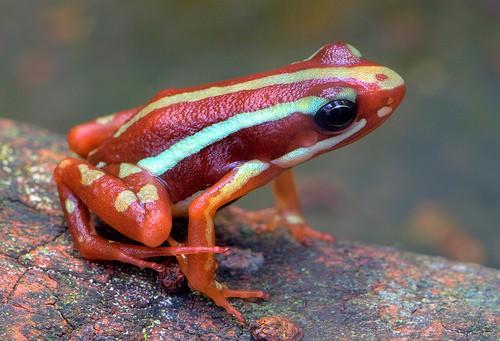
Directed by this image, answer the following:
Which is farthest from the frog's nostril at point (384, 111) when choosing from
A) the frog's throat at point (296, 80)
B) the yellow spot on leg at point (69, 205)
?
the yellow spot on leg at point (69, 205)

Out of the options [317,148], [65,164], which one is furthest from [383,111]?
[65,164]

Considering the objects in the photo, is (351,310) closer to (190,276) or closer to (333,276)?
(333,276)

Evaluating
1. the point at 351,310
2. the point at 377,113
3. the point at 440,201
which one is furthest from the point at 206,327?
the point at 440,201

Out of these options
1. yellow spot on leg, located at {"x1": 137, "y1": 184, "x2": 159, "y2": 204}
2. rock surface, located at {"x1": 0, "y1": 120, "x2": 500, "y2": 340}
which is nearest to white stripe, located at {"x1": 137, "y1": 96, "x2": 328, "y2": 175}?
yellow spot on leg, located at {"x1": 137, "y1": 184, "x2": 159, "y2": 204}

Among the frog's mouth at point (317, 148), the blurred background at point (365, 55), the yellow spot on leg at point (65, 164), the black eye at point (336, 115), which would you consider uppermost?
the black eye at point (336, 115)

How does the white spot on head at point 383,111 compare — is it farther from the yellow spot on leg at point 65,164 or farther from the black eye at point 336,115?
the yellow spot on leg at point 65,164

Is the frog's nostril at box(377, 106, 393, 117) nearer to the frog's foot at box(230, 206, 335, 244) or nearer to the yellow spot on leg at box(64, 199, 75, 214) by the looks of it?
the frog's foot at box(230, 206, 335, 244)
